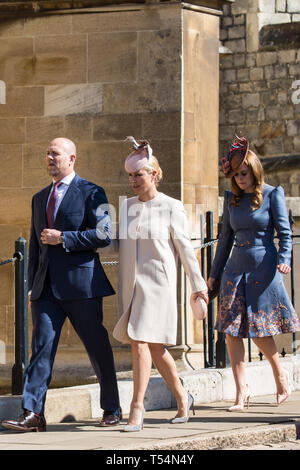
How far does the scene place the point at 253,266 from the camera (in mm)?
7824

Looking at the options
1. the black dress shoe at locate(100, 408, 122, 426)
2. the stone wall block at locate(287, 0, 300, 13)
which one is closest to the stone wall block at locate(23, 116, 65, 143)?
the black dress shoe at locate(100, 408, 122, 426)

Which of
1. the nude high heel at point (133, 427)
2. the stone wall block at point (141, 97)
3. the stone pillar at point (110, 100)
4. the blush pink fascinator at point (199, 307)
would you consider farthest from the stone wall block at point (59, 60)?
the nude high heel at point (133, 427)

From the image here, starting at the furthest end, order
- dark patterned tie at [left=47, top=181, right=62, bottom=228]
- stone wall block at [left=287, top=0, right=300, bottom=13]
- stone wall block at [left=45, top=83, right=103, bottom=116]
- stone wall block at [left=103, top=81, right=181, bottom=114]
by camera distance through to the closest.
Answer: stone wall block at [left=287, top=0, right=300, bottom=13] → stone wall block at [left=45, top=83, right=103, bottom=116] → stone wall block at [left=103, top=81, right=181, bottom=114] → dark patterned tie at [left=47, top=181, right=62, bottom=228]

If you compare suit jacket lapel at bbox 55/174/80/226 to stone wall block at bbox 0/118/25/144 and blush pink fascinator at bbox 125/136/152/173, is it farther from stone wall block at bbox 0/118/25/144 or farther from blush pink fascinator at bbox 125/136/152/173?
stone wall block at bbox 0/118/25/144

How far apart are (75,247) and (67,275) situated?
0.18 m

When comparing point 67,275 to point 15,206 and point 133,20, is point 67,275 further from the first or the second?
point 133,20

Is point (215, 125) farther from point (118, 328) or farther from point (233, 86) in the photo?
point (233, 86)

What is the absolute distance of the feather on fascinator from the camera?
778 cm

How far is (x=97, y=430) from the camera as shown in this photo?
7.05 m

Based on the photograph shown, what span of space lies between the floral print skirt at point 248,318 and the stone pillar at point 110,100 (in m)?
2.03

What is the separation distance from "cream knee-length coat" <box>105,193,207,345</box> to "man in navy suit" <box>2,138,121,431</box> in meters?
0.14

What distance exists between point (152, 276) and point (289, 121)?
1788cm

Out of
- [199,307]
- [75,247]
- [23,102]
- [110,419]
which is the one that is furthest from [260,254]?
[23,102]

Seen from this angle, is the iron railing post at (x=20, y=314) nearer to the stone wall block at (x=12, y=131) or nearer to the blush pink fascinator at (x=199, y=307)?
the blush pink fascinator at (x=199, y=307)
